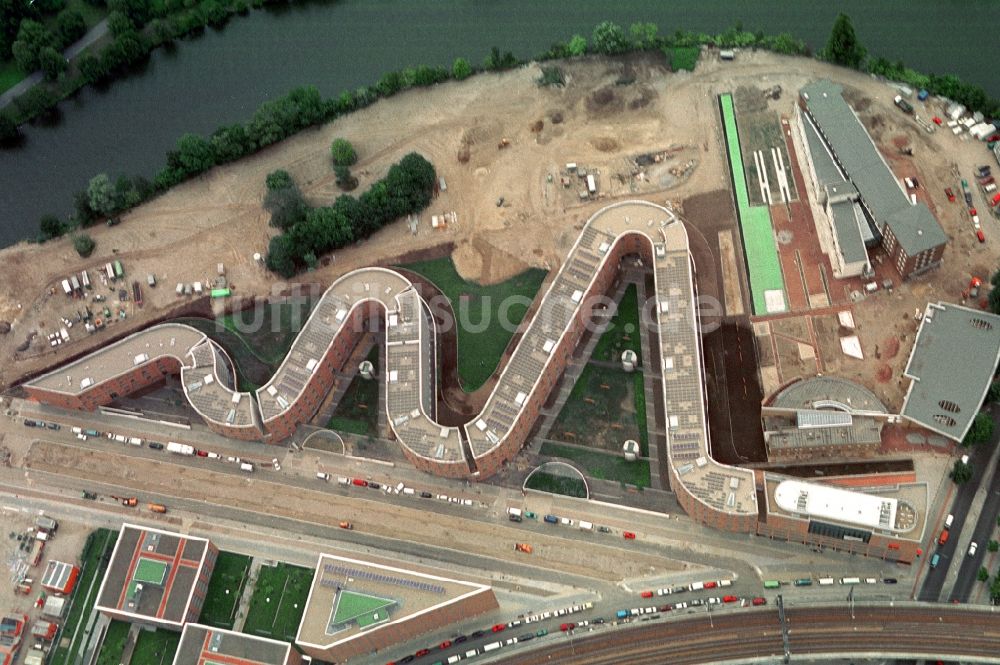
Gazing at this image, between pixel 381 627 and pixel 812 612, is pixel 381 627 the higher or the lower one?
the lower one

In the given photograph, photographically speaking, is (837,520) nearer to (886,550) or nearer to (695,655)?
(886,550)

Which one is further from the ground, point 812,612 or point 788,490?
point 788,490

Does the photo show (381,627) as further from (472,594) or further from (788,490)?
(788,490)

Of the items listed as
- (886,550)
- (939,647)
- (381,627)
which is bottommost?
(381,627)

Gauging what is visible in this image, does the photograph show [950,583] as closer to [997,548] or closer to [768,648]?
[997,548]

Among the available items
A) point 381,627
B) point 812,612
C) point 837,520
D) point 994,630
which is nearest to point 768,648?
point 812,612

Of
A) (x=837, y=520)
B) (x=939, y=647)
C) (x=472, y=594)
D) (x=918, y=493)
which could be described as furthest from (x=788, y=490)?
(x=472, y=594)

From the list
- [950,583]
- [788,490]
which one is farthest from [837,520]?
[950,583]

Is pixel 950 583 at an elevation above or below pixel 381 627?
above
